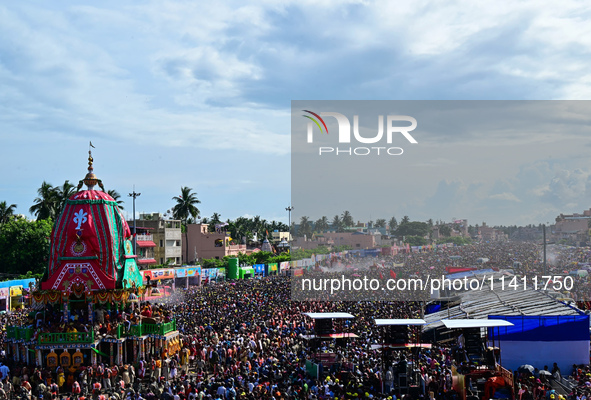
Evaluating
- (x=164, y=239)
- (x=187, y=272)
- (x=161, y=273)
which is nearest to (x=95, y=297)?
(x=161, y=273)

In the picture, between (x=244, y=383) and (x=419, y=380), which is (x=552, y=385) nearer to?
(x=419, y=380)

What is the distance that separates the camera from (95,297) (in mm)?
26844

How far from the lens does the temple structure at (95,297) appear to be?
2545cm

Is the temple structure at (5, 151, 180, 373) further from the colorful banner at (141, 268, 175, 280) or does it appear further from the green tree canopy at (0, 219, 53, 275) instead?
the green tree canopy at (0, 219, 53, 275)

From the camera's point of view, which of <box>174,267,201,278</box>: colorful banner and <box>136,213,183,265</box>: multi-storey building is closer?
<box>174,267,201,278</box>: colorful banner

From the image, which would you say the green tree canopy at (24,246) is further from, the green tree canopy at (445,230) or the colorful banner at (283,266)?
the colorful banner at (283,266)

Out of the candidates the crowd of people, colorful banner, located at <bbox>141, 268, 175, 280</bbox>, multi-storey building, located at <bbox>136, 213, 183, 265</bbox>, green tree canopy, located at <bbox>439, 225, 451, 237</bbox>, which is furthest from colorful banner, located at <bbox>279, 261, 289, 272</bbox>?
the crowd of people

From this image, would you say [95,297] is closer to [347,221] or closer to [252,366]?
[252,366]

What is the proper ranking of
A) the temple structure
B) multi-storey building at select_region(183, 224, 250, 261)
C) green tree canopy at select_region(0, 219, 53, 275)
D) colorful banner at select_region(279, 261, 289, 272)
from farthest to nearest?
colorful banner at select_region(279, 261, 289, 272), multi-storey building at select_region(183, 224, 250, 261), green tree canopy at select_region(0, 219, 53, 275), the temple structure

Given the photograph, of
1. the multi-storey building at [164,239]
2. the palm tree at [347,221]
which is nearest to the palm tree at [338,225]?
the palm tree at [347,221]

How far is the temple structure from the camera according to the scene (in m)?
25.5

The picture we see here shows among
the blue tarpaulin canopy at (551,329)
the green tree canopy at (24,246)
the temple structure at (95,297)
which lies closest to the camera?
the blue tarpaulin canopy at (551,329)

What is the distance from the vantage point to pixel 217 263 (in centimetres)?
7919

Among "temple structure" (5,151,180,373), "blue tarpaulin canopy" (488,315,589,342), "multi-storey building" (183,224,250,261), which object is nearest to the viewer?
"blue tarpaulin canopy" (488,315,589,342)
